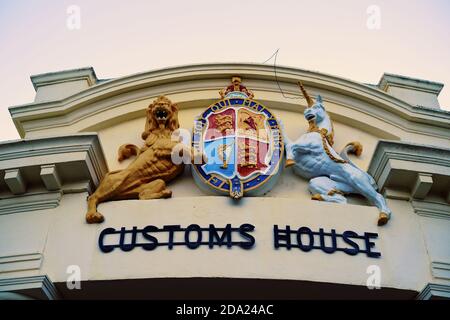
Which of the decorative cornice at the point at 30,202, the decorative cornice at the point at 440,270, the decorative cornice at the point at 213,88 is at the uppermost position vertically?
the decorative cornice at the point at 213,88

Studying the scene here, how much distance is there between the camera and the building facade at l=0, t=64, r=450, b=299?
342 inches

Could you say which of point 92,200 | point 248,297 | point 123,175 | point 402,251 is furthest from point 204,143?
point 402,251

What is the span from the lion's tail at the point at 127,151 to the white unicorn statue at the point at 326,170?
2.65 metres

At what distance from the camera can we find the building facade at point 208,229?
8680mm

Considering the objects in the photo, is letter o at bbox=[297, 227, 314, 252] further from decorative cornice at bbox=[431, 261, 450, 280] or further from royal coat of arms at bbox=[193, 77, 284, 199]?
decorative cornice at bbox=[431, 261, 450, 280]

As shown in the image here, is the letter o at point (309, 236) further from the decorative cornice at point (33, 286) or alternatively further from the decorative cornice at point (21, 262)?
the decorative cornice at point (21, 262)

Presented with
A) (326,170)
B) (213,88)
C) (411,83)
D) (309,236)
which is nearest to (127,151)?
(213,88)

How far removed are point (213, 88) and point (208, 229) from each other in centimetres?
351

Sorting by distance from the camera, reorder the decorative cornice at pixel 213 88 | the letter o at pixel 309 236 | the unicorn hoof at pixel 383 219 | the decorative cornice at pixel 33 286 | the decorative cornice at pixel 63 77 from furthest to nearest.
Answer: the decorative cornice at pixel 63 77
the decorative cornice at pixel 213 88
the unicorn hoof at pixel 383 219
the letter o at pixel 309 236
the decorative cornice at pixel 33 286

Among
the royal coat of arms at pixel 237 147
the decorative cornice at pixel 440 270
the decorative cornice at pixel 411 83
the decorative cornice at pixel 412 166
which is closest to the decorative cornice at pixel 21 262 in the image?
the royal coat of arms at pixel 237 147

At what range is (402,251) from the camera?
29.9 feet

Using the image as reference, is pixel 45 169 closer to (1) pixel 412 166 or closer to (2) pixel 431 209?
(1) pixel 412 166

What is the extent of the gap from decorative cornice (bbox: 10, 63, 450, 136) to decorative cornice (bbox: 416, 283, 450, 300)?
368 centimetres

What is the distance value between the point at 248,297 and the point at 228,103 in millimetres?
3597
